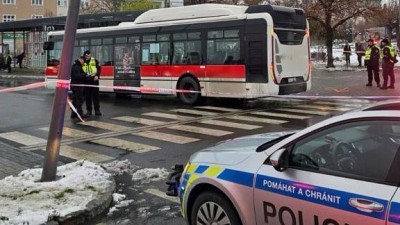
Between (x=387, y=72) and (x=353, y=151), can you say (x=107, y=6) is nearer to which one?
(x=387, y=72)

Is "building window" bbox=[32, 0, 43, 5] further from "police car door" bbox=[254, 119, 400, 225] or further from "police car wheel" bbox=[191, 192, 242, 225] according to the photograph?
"police car door" bbox=[254, 119, 400, 225]

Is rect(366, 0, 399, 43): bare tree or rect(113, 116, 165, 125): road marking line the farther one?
rect(366, 0, 399, 43): bare tree

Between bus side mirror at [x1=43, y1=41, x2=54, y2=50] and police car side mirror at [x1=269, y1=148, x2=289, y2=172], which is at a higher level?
bus side mirror at [x1=43, y1=41, x2=54, y2=50]

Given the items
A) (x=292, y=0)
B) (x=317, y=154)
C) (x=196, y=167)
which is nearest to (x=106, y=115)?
(x=196, y=167)

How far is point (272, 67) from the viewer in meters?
14.2

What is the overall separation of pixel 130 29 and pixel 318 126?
1526 centimetres

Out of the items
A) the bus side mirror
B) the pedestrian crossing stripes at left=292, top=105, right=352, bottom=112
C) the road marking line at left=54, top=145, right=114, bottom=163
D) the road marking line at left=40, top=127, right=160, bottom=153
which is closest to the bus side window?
the pedestrian crossing stripes at left=292, top=105, right=352, bottom=112

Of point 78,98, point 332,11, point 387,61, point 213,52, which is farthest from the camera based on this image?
point 332,11

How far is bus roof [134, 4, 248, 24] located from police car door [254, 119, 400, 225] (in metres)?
11.6

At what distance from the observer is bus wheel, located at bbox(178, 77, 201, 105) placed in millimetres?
15789

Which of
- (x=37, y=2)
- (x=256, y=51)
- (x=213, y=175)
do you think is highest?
(x=37, y=2)

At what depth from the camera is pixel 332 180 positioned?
330 centimetres

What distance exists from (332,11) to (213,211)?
34571 mm

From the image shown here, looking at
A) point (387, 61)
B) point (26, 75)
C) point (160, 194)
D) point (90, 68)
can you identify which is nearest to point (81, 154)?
point (160, 194)
